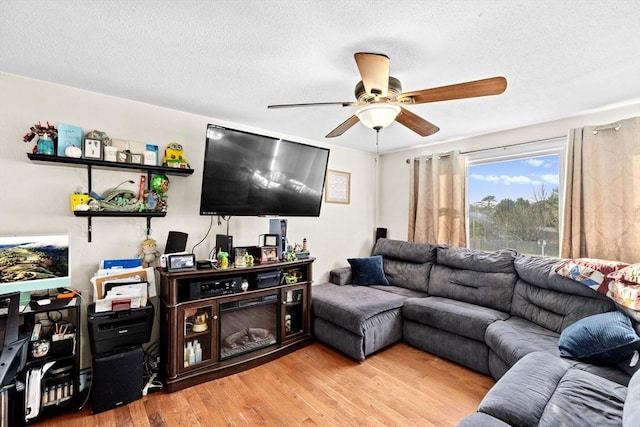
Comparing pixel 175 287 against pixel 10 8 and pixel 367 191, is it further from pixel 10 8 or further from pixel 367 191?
pixel 367 191

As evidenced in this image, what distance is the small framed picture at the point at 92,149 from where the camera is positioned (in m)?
2.23

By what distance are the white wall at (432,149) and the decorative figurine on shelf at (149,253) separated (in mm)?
3189

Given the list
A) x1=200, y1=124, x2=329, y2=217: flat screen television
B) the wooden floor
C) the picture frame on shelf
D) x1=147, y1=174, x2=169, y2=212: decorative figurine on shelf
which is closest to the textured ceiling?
x1=200, y1=124, x2=329, y2=217: flat screen television

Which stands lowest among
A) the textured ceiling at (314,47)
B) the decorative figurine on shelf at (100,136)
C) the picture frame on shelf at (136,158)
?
the picture frame on shelf at (136,158)

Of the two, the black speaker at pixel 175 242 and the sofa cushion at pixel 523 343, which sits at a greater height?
the black speaker at pixel 175 242

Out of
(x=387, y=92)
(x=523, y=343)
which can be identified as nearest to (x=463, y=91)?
(x=387, y=92)

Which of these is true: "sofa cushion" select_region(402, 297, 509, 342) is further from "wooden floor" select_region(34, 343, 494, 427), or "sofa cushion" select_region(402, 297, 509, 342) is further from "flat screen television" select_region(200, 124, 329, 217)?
"flat screen television" select_region(200, 124, 329, 217)

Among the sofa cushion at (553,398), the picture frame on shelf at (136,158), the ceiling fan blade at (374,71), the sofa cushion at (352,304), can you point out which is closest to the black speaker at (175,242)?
the picture frame on shelf at (136,158)

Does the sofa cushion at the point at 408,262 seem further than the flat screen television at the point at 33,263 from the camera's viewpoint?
Yes

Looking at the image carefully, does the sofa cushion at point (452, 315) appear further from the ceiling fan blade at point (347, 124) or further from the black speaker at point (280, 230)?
the ceiling fan blade at point (347, 124)

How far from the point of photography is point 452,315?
108 inches

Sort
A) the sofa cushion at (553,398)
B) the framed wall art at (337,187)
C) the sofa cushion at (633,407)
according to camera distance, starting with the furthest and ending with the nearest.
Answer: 1. the framed wall art at (337,187)
2. the sofa cushion at (553,398)
3. the sofa cushion at (633,407)

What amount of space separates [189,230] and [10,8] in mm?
1847

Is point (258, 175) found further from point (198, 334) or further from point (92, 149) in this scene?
point (198, 334)
